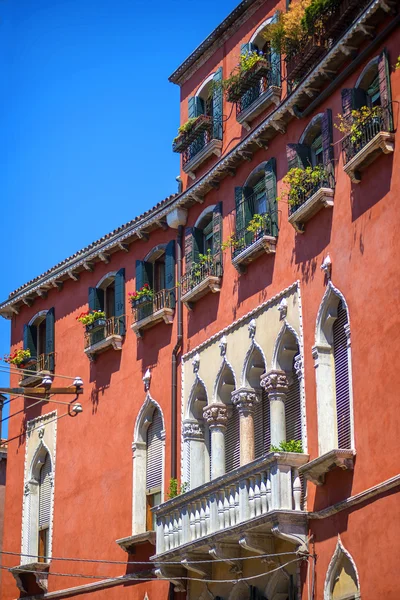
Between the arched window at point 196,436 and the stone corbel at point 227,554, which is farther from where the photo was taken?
the arched window at point 196,436

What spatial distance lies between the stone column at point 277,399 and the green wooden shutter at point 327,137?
3.69 m

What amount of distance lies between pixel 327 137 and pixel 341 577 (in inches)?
278

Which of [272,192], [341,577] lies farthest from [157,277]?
[341,577]

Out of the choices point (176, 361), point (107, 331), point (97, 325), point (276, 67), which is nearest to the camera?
point (276, 67)

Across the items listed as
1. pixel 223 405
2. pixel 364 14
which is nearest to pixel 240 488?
pixel 223 405

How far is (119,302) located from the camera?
1096 inches

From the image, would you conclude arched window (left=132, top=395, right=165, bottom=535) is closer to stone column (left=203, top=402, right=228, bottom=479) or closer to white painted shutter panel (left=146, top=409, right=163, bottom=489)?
white painted shutter panel (left=146, top=409, right=163, bottom=489)

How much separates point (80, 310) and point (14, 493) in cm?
467

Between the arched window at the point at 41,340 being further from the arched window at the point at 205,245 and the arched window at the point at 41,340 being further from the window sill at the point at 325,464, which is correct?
the window sill at the point at 325,464

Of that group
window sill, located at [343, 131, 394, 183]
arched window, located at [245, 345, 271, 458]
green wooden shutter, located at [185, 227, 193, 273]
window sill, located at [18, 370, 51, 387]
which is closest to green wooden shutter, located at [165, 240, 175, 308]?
green wooden shutter, located at [185, 227, 193, 273]

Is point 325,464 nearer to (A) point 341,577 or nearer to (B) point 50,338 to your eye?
(A) point 341,577

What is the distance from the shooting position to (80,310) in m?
29.5

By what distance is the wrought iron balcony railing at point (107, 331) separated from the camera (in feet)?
90.7

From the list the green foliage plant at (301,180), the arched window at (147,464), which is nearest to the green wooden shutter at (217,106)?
the green foliage plant at (301,180)
